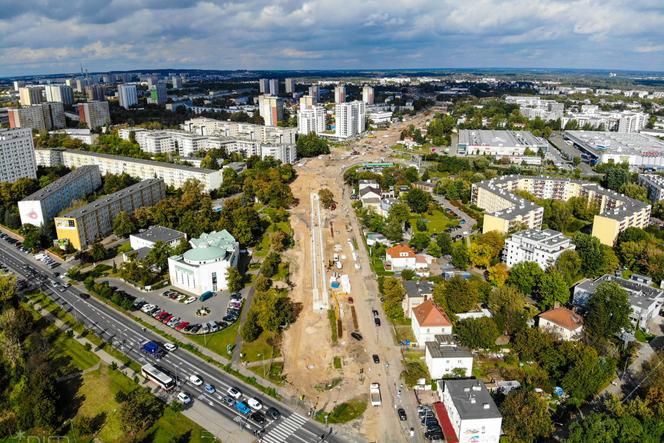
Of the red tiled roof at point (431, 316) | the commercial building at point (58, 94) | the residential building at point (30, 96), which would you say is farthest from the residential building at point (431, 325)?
the commercial building at point (58, 94)

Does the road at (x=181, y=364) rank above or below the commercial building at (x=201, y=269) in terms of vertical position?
below

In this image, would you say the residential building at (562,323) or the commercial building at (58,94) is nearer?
the residential building at (562,323)

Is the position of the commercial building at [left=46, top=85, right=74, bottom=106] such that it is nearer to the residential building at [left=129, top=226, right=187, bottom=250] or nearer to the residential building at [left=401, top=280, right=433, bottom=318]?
the residential building at [left=129, top=226, right=187, bottom=250]

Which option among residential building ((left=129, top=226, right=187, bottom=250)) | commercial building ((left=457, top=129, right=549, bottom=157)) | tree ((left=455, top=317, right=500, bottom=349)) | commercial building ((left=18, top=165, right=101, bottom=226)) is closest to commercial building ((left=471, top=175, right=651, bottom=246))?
tree ((left=455, top=317, right=500, bottom=349))

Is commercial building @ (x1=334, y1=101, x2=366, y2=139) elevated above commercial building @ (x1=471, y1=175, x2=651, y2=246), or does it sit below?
above

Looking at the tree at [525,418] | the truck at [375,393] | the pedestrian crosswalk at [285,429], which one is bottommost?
the pedestrian crosswalk at [285,429]

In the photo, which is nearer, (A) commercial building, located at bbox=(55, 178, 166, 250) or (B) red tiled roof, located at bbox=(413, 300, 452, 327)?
(B) red tiled roof, located at bbox=(413, 300, 452, 327)

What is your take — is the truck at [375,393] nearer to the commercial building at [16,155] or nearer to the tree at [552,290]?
the tree at [552,290]

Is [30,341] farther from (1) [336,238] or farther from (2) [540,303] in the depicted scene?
(2) [540,303]
